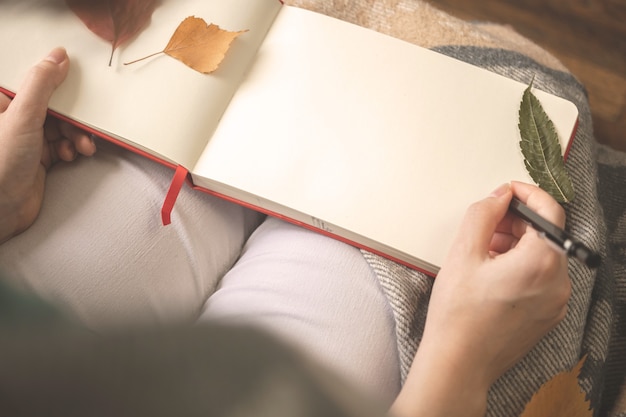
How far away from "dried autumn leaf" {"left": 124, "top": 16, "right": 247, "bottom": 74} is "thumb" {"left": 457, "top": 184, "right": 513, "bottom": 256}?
314mm

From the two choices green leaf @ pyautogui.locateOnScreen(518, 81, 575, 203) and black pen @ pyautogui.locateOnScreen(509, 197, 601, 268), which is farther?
green leaf @ pyautogui.locateOnScreen(518, 81, 575, 203)

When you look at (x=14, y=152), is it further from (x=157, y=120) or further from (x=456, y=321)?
(x=456, y=321)

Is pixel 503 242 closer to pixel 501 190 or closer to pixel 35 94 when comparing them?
pixel 501 190

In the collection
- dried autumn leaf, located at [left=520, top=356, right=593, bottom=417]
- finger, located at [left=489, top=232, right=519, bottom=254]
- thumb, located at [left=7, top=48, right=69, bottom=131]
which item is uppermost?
thumb, located at [left=7, top=48, right=69, bottom=131]

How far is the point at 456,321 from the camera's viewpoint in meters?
0.49

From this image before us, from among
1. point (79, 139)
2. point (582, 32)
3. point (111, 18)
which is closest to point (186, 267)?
point (79, 139)

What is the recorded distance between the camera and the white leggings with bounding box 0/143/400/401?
54 cm

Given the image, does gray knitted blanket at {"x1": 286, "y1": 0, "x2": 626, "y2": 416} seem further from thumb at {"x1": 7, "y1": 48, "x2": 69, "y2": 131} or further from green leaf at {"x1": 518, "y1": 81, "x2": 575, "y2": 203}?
thumb at {"x1": 7, "y1": 48, "x2": 69, "y2": 131}

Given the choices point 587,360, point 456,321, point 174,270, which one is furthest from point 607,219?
point 174,270

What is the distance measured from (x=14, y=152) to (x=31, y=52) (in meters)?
0.12

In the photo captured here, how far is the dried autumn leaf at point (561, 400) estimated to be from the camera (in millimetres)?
557

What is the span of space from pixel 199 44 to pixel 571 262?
18.7 inches

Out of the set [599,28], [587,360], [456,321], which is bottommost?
[587,360]

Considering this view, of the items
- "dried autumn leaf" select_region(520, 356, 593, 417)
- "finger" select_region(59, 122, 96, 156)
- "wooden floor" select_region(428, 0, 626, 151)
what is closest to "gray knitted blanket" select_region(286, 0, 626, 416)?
"dried autumn leaf" select_region(520, 356, 593, 417)
